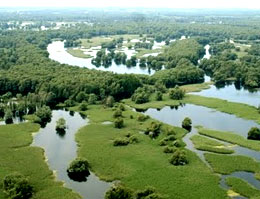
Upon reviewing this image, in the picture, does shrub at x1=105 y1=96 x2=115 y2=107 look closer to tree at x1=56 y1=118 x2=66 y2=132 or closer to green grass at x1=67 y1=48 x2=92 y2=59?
tree at x1=56 y1=118 x2=66 y2=132

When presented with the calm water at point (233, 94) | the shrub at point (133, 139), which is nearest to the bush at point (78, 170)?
the shrub at point (133, 139)

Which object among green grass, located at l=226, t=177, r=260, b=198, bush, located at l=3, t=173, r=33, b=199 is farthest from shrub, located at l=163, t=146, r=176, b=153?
bush, located at l=3, t=173, r=33, b=199

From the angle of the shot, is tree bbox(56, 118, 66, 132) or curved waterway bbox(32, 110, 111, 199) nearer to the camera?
curved waterway bbox(32, 110, 111, 199)

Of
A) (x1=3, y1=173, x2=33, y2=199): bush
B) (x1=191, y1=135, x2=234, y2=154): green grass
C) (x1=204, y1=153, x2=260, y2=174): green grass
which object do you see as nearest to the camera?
(x1=3, y1=173, x2=33, y2=199): bush

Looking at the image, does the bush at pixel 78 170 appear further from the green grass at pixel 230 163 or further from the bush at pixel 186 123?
the bush at pixel 186 123

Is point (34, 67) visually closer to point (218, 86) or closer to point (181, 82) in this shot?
point (181, 82)

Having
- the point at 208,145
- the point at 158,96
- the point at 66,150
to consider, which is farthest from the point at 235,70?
the point at 66,150

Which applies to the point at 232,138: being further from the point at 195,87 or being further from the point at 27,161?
the point at 195,87

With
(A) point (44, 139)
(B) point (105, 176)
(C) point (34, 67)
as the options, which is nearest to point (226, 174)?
(B) point (105, 176)
